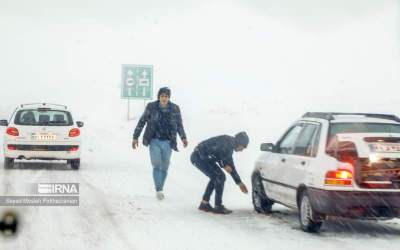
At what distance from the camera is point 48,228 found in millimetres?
9211

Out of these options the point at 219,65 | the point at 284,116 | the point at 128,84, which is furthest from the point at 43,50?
the point at 284,116

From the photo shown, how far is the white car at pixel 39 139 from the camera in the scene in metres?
18.0

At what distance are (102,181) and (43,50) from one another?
67.7 metres

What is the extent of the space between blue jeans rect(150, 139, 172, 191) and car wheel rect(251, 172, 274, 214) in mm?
1954

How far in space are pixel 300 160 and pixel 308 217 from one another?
2.63 ft

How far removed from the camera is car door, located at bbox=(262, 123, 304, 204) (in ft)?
34.3

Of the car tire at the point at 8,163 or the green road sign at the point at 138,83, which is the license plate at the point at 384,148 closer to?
the car tire at the point at 8,163

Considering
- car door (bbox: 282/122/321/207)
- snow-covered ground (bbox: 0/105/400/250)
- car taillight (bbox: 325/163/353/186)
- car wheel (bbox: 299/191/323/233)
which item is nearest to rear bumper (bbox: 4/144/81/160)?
snow-covered ground (bbox: 0/105/400/250)

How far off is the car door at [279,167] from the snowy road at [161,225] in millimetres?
384

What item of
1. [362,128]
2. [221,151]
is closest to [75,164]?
[221,151]

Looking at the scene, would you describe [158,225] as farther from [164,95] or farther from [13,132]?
[13,132]

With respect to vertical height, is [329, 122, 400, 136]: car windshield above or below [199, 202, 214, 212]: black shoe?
above

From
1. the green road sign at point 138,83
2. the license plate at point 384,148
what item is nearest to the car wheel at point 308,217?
the license plate at point 384,148

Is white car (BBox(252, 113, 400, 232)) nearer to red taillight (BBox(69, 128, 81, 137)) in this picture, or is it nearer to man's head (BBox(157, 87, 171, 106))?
man's head (BBox(157, 87, 171, 106))
